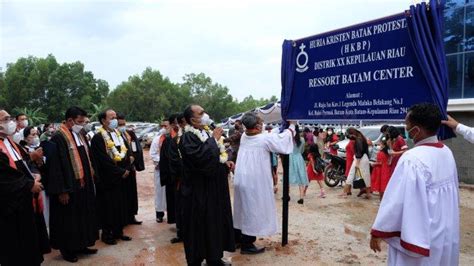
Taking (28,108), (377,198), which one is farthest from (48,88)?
(377,198)

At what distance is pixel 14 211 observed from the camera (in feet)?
13.4

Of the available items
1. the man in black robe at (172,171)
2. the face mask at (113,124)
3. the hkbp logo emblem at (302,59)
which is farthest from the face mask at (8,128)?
the hkbp logo emblem at (302,59)

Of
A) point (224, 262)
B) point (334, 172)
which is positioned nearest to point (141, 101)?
point (334, 172)

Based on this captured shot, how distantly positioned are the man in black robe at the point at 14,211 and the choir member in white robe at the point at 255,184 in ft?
8.19

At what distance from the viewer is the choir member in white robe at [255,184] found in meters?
5.29

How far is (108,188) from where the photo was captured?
6.03 metres

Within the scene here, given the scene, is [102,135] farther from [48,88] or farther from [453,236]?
[48,88]

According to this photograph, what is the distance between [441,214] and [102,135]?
4.79m

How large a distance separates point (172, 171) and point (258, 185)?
4.34ft

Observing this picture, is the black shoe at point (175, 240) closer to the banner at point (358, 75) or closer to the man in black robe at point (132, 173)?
the man in black robe at point (132, 173)

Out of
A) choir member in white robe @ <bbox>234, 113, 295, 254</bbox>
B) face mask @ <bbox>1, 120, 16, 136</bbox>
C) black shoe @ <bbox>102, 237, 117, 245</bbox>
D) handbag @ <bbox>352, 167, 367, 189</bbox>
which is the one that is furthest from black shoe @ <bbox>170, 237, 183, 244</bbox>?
handbag @ <bbox>352, 167, 367, 189</bbox>

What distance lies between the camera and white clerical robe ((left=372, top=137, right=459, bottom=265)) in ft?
8.71

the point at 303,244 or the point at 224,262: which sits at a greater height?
the point at 224,262

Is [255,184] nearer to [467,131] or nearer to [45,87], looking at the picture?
[467,131]
